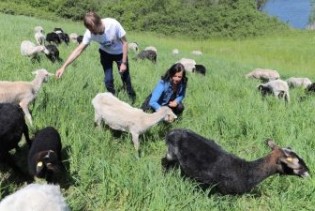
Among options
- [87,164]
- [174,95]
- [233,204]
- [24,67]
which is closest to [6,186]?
[87,164]

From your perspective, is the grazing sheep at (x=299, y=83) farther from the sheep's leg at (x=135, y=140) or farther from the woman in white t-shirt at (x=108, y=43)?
the sheep's leg at (x=135, y=140)

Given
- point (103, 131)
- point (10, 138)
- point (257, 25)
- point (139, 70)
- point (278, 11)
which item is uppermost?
point (10, 138)

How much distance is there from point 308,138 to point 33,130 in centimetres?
414

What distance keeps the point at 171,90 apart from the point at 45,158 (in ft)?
10.7

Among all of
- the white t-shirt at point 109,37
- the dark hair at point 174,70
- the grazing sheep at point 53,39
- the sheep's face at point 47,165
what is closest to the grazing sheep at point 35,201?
the sheep's face at point 47,165

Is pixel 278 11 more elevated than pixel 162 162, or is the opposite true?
pixel 162 162

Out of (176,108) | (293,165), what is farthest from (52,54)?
(293,165)

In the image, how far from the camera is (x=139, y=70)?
42.9 feet

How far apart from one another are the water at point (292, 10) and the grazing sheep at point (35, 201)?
9744cm

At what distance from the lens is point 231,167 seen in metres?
5.39

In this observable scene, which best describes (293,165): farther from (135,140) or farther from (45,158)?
(45,158)

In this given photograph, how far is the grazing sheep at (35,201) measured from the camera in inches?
146

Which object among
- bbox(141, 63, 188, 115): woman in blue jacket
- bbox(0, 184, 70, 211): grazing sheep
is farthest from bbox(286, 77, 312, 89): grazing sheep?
bbox(0, 184, 70, 211): grazing sheep

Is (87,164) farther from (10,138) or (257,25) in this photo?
(257,25)
